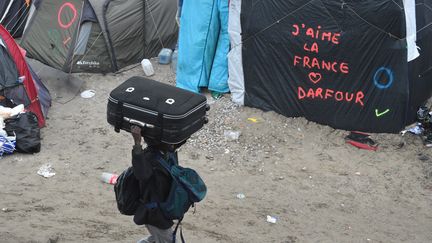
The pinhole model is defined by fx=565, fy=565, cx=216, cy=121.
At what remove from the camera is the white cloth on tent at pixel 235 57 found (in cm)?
952

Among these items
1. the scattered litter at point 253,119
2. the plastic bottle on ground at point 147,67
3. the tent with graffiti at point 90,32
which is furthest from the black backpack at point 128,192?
the tent with graffiti at point 90,32

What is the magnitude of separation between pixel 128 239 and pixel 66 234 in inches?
28.4

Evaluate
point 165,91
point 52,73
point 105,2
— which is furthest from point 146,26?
point 165,91

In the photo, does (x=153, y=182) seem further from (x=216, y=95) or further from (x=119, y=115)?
(x=216, y=95)

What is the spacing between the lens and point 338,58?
880 centimetres

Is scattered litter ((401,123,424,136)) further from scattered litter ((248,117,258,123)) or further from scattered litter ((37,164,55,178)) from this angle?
scattered litter ((37,164,55,178))

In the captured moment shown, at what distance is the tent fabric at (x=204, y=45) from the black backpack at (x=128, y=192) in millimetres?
5489

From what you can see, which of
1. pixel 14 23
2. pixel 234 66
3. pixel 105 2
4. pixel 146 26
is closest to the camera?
pixel 234 66

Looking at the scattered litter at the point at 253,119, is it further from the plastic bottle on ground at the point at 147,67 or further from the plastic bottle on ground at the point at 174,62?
the plastic bottle on ground at the point at 147,67

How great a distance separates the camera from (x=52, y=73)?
11523 millimetres

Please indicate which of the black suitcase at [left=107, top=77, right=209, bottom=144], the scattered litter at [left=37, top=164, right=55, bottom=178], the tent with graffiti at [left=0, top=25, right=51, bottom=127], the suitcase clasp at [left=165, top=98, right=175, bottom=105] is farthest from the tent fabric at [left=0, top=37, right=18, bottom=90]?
the suitcase clasp at [left=165, top=98, right=175, bottom=105]

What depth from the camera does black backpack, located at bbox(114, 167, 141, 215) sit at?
4.65m

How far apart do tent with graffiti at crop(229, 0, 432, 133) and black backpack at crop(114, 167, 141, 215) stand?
16.6 feet

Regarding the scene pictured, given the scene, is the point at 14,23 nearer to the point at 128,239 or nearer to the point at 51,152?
the point at 51,152
